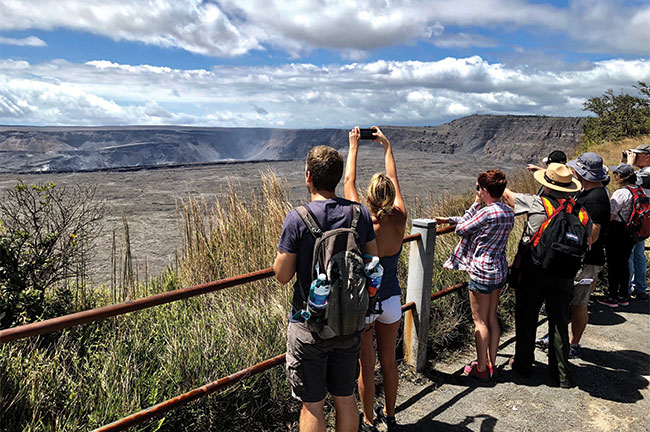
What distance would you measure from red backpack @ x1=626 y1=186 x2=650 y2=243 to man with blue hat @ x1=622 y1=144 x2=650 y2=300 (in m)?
0.23

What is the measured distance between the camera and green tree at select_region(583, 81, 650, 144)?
2473 centimetres

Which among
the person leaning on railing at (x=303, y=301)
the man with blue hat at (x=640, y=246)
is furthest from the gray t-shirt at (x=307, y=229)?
the man with blue hat at (x=640, y=246)

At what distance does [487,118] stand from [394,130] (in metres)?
17.7

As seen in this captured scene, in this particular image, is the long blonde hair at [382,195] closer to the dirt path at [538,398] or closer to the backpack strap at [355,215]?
the backpack strap at [355,215]

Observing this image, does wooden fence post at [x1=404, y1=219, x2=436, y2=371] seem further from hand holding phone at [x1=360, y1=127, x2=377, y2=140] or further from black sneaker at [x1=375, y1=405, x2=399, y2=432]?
hand holding phone at [x1=360, y1=127, x2=377, y2=140]

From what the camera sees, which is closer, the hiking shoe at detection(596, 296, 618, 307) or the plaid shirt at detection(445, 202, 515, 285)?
the plaid shirt at detection(445, 202, 515, 285)

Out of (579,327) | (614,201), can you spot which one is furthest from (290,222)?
(614,201)

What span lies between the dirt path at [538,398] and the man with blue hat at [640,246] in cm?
153

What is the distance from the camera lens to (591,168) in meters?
3.57

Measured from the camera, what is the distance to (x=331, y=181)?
2.10 meters

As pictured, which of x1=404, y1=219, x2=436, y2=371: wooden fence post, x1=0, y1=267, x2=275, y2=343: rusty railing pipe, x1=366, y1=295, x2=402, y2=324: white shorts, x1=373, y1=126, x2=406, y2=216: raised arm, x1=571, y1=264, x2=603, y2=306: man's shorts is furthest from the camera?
x1=571, y1=264, x2=603, y2=306: man's shorts

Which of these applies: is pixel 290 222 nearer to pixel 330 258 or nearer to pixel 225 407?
pixel 330 258

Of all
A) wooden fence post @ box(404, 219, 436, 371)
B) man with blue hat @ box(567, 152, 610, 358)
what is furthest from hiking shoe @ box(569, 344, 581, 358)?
wooden fence post @ box(404, 219, 436, 371)

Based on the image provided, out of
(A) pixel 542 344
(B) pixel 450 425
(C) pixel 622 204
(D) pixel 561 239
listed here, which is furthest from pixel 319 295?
(C) pixel 622 204
